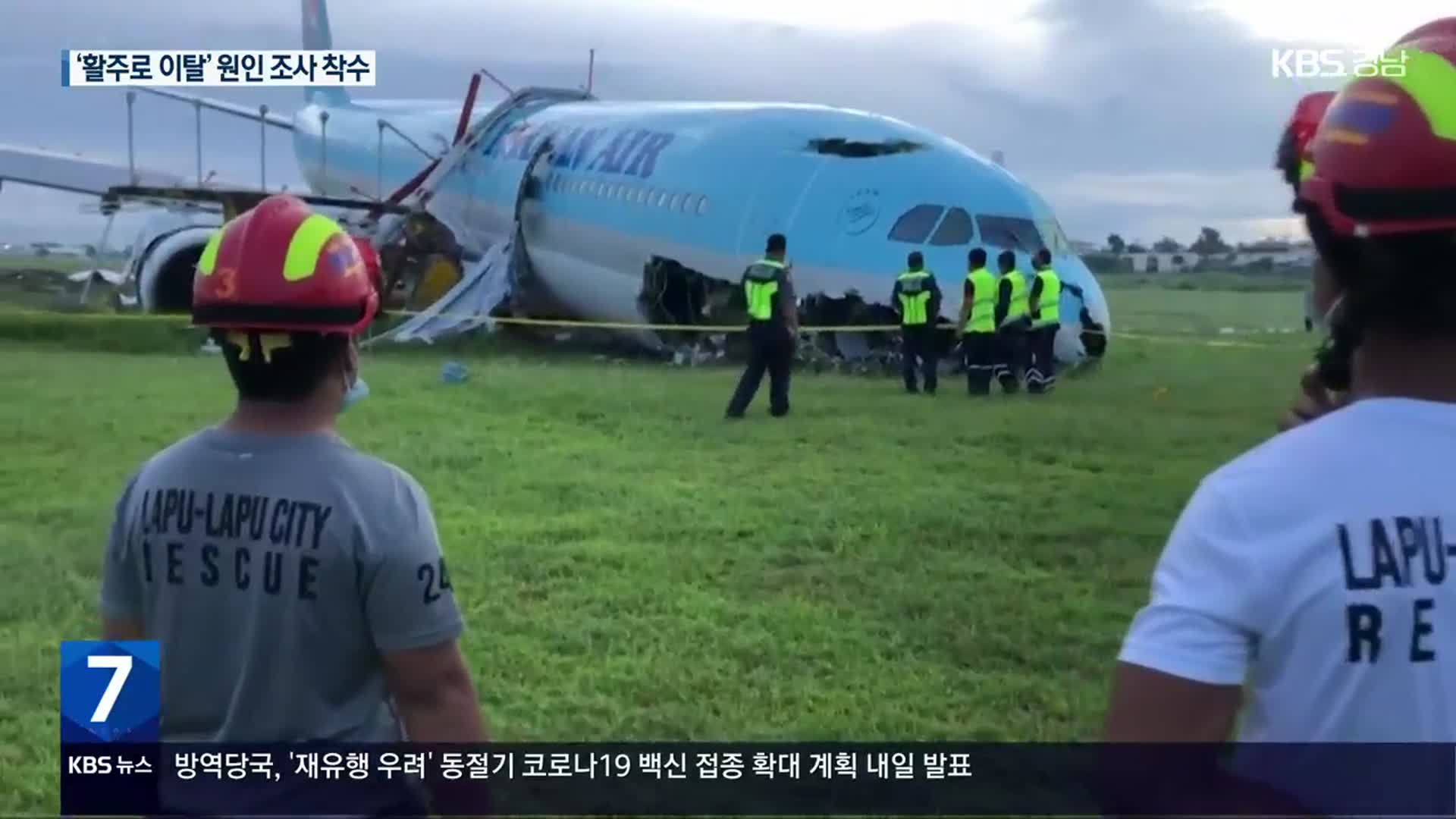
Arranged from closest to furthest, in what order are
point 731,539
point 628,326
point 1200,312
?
point 731,539 < point 628,326 < point 1200,312

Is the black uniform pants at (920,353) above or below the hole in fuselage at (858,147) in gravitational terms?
below

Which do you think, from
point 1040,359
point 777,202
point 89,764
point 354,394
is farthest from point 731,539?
point 777,202

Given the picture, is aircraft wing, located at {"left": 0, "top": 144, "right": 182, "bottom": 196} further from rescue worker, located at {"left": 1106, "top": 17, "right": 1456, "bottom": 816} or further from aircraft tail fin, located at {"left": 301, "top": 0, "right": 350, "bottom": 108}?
rescue worker, located at {"left": 1106, "top": 17, "right": 1456, "bottom": 816}

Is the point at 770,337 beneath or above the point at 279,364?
beneath

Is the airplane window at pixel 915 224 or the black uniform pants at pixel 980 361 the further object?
the airplane window at pixel 915 224

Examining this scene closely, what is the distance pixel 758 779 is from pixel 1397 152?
2876 millimetres

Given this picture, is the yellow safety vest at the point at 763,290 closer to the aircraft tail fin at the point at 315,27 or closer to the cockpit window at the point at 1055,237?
the cockpit window at the point at 1055,237

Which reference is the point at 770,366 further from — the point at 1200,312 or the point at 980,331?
the point at 1200,312

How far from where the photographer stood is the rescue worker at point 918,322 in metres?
12.4

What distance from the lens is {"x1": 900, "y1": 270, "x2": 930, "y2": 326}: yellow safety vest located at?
41.2 feet

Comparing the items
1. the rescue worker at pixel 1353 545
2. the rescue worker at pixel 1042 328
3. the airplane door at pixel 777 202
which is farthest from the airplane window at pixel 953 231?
the rescue worker at pixel 1353 545

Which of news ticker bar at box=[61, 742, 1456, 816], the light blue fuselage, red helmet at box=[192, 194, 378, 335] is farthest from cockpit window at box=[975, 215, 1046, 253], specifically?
red helmet at box=[192, 194, 378, 335]

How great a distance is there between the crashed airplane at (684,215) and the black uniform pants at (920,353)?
2.25 feet

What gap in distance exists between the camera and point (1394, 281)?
1430 mm
